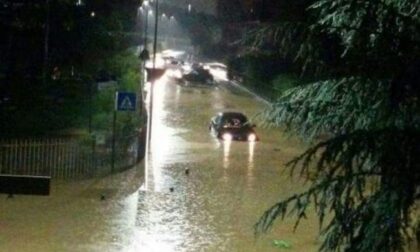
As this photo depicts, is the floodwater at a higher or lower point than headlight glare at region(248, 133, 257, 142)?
lower

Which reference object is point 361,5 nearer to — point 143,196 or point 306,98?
point 306,98

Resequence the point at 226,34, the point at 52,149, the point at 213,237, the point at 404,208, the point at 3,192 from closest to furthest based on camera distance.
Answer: the point at 404,208 → the point at 213,237 → the point at 3,192 → the point at 52,149 → the point at 226,34

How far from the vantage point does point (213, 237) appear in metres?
17.0

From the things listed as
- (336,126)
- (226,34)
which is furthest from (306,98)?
(226,34)

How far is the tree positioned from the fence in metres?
17.4

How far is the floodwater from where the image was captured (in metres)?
16.3

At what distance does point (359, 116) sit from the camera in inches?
243

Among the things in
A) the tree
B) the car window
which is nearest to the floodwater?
the tree

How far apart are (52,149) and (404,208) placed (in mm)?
18671

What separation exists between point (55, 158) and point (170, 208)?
16.5 feet

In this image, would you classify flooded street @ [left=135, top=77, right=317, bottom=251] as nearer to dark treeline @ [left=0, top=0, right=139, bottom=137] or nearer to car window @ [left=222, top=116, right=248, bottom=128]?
car window @ [left=222, top=116, right=248, bottom=128]

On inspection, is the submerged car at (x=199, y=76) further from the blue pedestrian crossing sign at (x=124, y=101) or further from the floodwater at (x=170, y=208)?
the blue pedestrian crossing sign at (x=124, y=101)

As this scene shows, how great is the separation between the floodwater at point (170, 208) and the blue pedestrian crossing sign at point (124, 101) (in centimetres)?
194

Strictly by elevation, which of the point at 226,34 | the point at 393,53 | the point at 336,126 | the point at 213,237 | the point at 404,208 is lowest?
the point at 213,237
